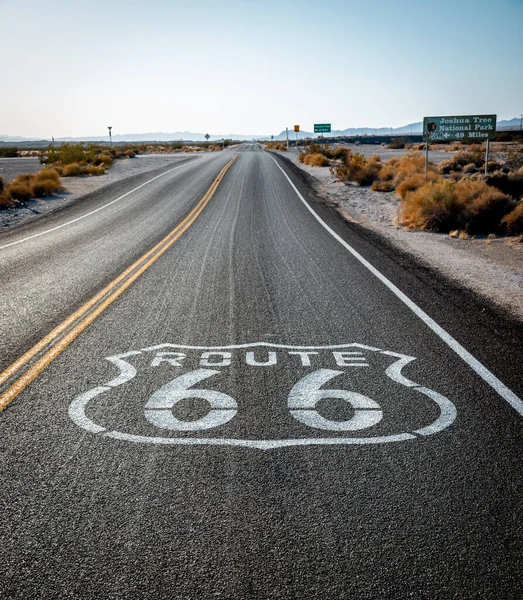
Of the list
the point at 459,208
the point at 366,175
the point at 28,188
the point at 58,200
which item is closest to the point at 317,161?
the point at 366,175

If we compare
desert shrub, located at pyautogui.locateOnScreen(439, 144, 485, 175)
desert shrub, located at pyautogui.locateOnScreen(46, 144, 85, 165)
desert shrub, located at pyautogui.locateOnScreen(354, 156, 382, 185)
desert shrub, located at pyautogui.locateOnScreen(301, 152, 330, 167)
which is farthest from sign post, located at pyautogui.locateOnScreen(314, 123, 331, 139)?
desert shrub, located at pyautogui.locateOnScreen(354, 156, 382, 185)

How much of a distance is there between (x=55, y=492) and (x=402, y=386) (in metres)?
2.81

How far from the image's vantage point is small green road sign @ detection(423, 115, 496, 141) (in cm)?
2114

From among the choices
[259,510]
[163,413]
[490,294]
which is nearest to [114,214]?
[490,294]

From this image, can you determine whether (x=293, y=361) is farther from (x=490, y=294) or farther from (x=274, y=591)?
(x=490, y=294)

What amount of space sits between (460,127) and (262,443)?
68.4 ft

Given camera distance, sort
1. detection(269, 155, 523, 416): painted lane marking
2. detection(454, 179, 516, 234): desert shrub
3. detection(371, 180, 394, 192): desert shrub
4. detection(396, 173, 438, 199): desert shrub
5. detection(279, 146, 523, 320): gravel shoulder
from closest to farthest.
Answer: detection(269, 155, 523, 416): painted lane marking
detection(279, 146, 523, 320): gravel shoulder
detection(454, 179, 516, 234): desert shrub
detection(396, 173, 438, 199): desert shrub
detection(371, 180, 394, 192): desert shrub

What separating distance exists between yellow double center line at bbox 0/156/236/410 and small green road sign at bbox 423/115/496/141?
15.2 m

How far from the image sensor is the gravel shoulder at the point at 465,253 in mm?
7945

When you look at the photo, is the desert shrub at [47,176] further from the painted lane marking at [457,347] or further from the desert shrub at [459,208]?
the painted lane marking at [457,347]

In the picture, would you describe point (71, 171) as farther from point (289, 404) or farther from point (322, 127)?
point (322, 127)

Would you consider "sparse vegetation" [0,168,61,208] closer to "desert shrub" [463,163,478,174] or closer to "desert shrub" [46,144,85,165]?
"desert shrub" [46,144,85,165]

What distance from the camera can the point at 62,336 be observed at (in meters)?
5.95

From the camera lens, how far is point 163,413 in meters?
4.17
